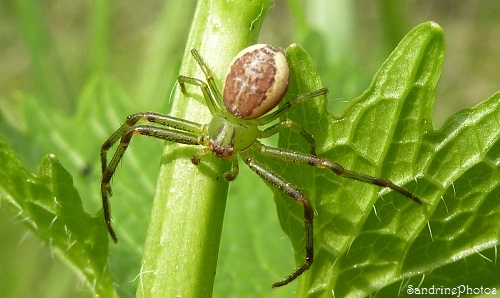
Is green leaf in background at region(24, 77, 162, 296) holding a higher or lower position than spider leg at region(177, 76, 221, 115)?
lower

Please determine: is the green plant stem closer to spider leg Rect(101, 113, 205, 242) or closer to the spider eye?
spider leg Rect(101, 113, 205, 242)

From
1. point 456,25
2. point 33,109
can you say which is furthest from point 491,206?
point 456,25

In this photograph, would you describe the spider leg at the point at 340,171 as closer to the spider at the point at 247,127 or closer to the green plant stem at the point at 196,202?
the spider at the point at 247,127

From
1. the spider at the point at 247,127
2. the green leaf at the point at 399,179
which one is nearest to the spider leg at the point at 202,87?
the spider at the point at 247,127

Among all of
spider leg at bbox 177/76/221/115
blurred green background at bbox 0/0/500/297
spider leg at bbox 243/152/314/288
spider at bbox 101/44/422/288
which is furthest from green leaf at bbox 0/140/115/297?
spider leg at bbox 243/152/314/288

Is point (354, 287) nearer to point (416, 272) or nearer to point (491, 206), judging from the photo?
point (416, 272)
